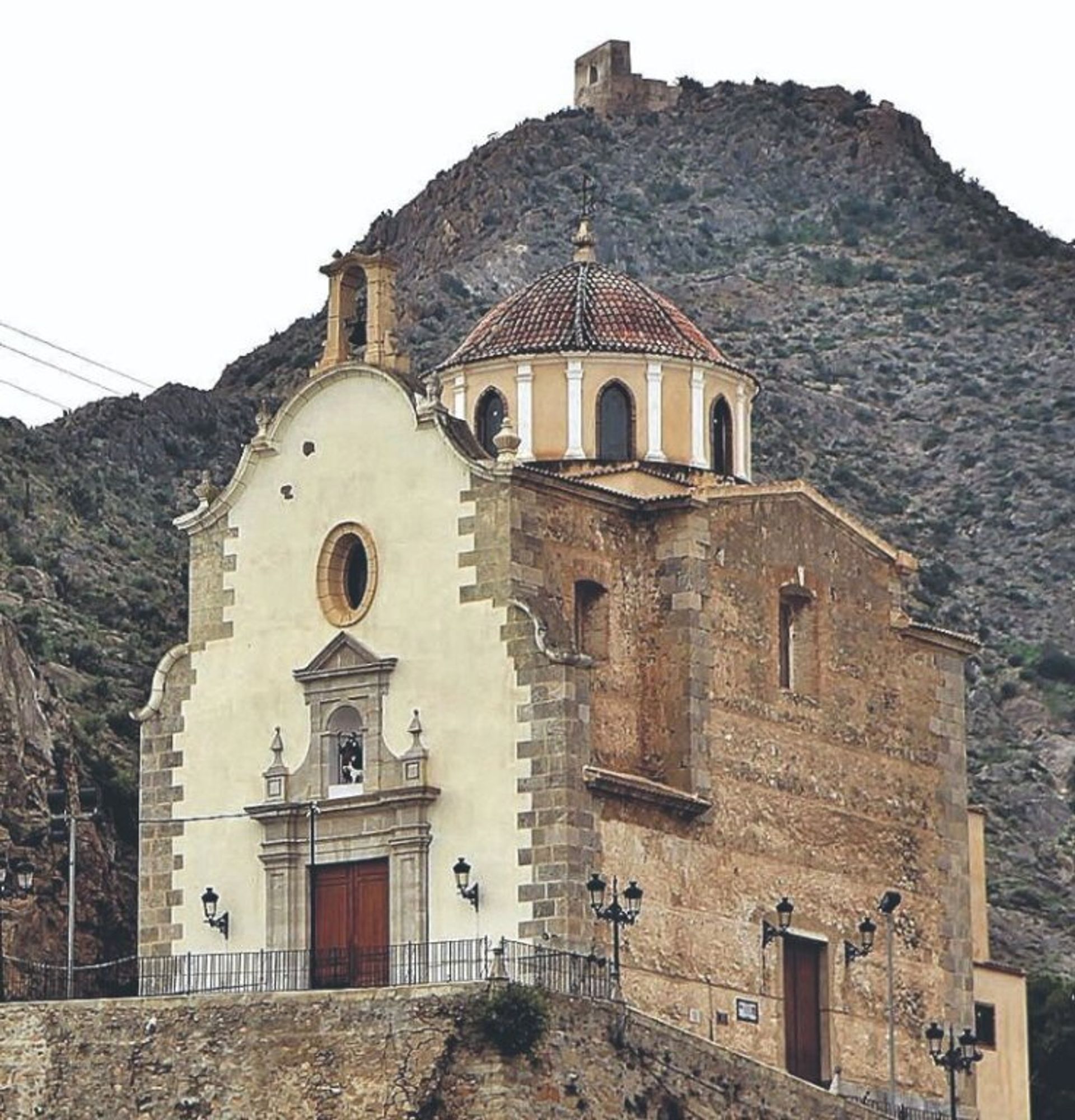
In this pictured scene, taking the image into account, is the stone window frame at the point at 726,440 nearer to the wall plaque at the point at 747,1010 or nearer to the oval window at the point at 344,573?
the oval window at the point at 344,573

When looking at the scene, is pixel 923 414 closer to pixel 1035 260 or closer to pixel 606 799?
pixel 1035 260

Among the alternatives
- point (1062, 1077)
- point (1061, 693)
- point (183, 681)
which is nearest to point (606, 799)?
point (183, 681)

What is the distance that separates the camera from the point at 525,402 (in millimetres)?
62969

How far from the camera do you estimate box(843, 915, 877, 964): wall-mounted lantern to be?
6119cm

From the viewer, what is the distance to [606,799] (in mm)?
57062

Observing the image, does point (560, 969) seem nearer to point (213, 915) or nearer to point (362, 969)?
point (362, 969)

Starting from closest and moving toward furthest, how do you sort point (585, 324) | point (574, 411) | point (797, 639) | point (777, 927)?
point (777, 927)
point (797, 639)
point (574, 411)
point (585, 324)

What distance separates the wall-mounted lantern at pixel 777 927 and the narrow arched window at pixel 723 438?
8.38 meters

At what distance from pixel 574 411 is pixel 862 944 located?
10170 mm

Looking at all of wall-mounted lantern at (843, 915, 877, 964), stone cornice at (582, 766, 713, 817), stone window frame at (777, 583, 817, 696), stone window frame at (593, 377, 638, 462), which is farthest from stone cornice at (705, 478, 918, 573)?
wall-mounted lantern at (843, 915, 877, 964)

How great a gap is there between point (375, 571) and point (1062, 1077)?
81.5ft

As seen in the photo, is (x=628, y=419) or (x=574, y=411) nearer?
(x=574, y=411)

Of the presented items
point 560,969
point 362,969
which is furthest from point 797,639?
point 362,969

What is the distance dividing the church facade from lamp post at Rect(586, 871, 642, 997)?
0.78ft
